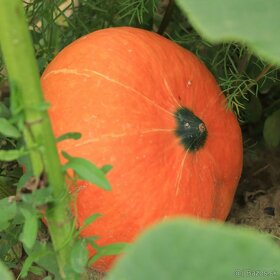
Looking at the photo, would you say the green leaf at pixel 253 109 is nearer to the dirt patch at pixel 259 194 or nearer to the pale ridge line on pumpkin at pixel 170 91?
the dirt patch at pixel 259 194

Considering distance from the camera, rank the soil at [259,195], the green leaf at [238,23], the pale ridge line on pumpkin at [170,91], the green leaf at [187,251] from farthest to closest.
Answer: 1. the soil at [259,195]
2. the pale ridge line on pumpkin at [170,91]
3. the green leaf at [238,23]
4. the green leaf at [187,251]

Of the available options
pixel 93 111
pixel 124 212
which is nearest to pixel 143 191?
pixel 124 212

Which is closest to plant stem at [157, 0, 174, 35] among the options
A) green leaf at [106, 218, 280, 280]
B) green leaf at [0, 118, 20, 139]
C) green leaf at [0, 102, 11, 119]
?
green leaf at [0, 102, 11, 119]

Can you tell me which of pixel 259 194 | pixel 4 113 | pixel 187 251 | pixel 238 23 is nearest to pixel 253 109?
pixel 259 194

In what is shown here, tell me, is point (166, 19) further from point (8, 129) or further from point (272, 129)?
point (8, 129)

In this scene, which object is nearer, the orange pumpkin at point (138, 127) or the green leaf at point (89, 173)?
the green leaf at point (89, 173)

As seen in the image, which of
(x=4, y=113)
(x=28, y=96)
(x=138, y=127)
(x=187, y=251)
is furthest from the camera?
(x=138, y=127)

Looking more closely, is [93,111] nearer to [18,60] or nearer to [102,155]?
[102,155]

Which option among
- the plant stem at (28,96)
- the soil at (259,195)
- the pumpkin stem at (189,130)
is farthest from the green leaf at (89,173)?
the soil at (259,195)
